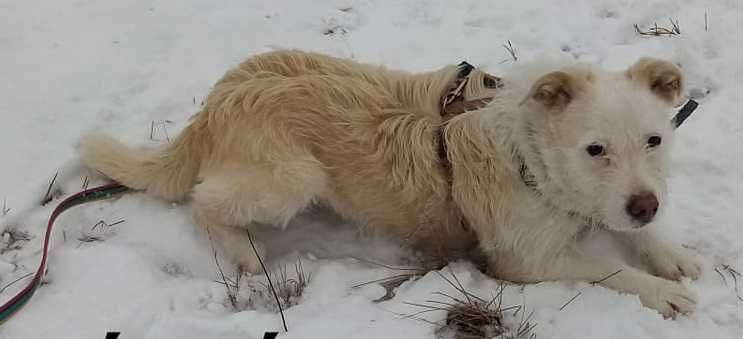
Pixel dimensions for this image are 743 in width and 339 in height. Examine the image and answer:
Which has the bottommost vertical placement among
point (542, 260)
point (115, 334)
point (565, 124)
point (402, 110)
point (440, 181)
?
point (115, 334)

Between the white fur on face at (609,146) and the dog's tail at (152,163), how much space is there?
188 cm

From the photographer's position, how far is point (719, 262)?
349 centimetres

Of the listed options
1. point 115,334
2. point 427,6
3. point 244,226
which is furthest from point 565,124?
point 427,6

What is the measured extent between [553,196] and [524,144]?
0.91 ft

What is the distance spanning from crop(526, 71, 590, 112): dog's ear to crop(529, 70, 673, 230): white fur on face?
0.04 metres

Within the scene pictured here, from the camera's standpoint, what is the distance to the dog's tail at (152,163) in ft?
12.8

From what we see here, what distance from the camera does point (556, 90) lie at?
311 centimetres

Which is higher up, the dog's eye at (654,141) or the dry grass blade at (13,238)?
the dog's eye at (654,141)

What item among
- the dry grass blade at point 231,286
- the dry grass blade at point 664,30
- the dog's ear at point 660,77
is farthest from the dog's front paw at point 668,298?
the dry grass blade at point 664,30

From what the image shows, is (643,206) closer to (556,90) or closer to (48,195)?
(556,90)

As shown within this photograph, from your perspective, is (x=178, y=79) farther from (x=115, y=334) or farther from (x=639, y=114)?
(x=639, y=114)

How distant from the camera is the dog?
3.10m

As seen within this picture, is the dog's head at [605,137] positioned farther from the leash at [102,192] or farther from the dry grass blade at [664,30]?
the dry grass blade at [664,30]

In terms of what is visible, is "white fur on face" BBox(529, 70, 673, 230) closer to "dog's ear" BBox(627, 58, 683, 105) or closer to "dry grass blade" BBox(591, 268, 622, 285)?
"dog's ear" BBox(627, 58, 683, 105)
